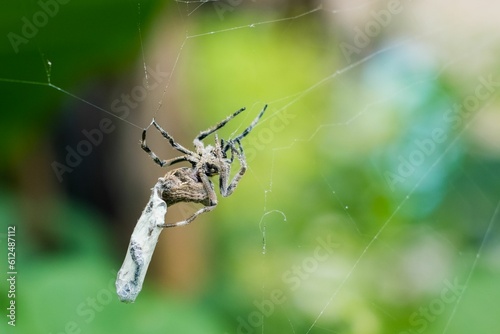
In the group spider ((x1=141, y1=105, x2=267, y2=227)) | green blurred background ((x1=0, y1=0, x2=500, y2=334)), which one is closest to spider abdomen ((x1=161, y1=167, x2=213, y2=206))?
spider ((x1=141, y1=105, x2=267, y2=227))

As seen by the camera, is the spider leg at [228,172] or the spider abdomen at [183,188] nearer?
the spider abdomen at [183,188]

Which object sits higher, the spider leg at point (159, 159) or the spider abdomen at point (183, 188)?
the spider leg at point (159, 159)

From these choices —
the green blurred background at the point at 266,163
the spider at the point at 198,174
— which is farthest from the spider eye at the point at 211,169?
the green blurred background at the point at 266,163

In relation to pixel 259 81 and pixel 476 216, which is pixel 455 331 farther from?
pixel 259 81

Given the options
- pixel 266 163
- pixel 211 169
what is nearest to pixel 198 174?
pixel 211 169

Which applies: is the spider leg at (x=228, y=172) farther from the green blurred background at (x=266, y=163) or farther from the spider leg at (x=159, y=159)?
the green blurred background at (x=266, y=163)

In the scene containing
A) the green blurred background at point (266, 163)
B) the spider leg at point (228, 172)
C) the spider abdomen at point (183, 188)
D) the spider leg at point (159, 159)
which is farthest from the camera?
the green blurred background at point (266, 163)

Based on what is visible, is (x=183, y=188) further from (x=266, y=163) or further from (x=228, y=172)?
(x=266, y=163)

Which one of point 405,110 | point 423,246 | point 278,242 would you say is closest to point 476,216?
point 423,246
